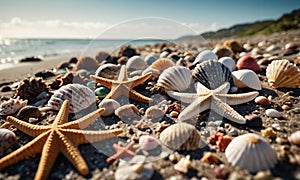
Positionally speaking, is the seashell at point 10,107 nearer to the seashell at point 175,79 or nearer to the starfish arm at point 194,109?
the seashell at point 175,79

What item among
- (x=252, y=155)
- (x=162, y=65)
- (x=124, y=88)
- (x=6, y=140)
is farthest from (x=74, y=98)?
(x=252, y=155)

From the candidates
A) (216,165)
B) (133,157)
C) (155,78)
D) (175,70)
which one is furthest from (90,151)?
(155,78)

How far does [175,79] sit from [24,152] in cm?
217

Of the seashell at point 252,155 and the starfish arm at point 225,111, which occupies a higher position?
the starfish arm at point 225,111

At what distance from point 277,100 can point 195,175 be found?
2093 mm

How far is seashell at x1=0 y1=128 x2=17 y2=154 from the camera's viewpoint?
271 centimetres

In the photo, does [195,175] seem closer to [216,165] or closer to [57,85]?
[216,165]

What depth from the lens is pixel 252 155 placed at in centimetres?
222

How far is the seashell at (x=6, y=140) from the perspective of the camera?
2.71 m

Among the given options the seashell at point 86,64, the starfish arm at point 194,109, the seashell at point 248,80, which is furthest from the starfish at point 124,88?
the seashell at point 86,64

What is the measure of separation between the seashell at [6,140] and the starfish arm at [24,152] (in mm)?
292

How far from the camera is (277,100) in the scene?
12.0 feet

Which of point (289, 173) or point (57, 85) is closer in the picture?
point (289, 173)

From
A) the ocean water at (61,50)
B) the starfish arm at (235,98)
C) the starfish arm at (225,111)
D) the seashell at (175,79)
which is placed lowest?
the ocean water at (61,50)
